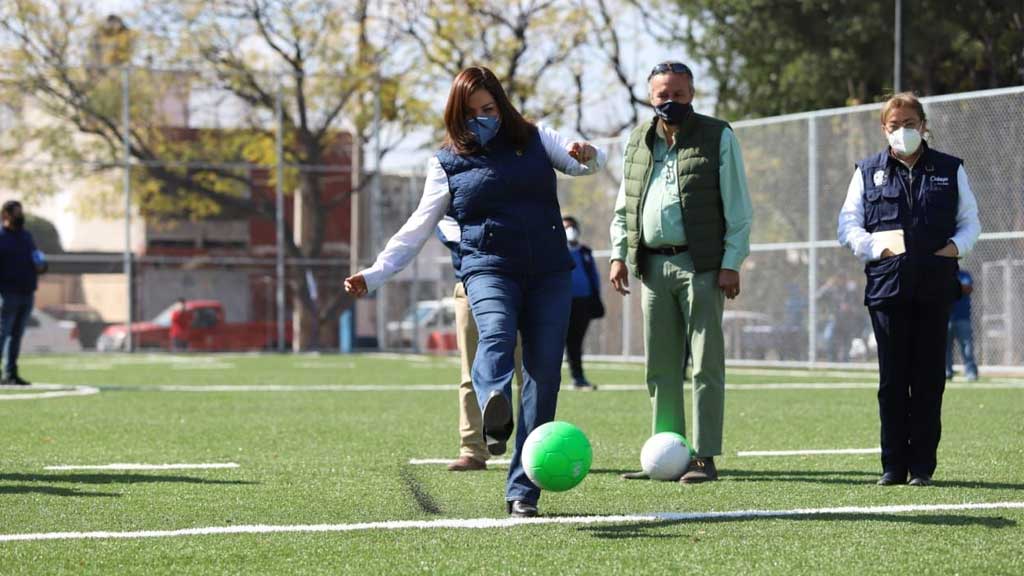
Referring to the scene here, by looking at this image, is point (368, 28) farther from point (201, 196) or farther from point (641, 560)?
point (641, 560)

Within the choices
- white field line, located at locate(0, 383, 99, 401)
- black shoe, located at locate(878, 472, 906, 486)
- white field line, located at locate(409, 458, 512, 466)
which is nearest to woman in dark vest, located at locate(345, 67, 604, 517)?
black shoe, located at locate(878, 472, 906, 486)

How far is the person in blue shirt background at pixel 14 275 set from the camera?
17.1 metres

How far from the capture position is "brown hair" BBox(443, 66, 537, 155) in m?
6.61

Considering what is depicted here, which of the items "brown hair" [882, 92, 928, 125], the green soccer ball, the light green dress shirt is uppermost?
"brown hair" [882, 92, 928, 125]

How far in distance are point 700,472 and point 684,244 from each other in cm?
115

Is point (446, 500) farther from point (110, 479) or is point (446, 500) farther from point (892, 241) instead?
point (892, 241)

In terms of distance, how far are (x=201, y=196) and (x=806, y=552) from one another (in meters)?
31.3

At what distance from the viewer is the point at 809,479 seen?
810cm

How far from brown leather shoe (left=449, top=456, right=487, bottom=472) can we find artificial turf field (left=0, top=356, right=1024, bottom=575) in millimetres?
144

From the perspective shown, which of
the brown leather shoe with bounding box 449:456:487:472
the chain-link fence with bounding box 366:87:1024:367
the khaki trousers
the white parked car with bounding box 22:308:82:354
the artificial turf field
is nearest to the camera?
the artificial turf field

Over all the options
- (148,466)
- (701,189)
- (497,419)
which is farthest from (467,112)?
(148,466)

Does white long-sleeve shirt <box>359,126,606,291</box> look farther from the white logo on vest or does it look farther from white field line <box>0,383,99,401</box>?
white field line <box>0,383,99,401</box>

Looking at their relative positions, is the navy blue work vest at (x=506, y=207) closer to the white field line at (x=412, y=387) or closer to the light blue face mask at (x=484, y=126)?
the light blue face mask at (x=484, y=126)


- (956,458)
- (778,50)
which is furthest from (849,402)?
(778,50)
